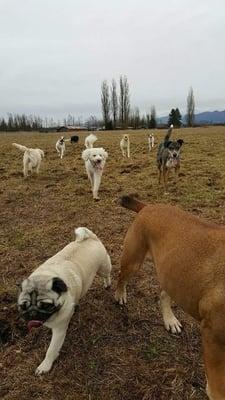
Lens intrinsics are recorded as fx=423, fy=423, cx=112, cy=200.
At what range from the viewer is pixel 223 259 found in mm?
2721

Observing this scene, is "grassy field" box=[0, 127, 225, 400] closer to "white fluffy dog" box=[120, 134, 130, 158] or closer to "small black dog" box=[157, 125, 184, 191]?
"small black dog" box=[157, 125, 184, 191]

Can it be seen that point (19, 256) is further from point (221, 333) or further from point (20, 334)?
point (221, 333)

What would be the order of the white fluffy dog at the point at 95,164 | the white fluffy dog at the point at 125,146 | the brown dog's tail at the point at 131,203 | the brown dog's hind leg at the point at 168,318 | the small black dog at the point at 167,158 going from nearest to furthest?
the brown dog's hind leg at the point at 168,318
the brown dog's tail at the point at 131,203
the white fluffy dog at the point at 95,164
the small black dog at the point at 167,158
the white fluffy dog at the point at 125,146

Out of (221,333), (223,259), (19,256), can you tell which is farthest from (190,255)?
(19,256)

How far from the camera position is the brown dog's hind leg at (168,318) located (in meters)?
3.83

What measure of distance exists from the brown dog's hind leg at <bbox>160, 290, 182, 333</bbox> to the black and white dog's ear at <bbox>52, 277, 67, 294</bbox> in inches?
42.7

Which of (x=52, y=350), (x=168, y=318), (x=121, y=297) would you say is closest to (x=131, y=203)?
(x=121, y=297)

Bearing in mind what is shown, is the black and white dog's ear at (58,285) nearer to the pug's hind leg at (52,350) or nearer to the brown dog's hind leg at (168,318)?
the pug's hind leg at (52,350)

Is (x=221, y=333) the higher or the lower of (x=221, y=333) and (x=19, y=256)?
the higher

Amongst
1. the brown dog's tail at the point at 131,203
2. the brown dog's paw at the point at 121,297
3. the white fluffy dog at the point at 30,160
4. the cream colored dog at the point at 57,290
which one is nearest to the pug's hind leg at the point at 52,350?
the cream colored dog at the point at 57,290

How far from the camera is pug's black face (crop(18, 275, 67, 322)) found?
3.07 metres

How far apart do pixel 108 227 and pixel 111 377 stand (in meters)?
3.76

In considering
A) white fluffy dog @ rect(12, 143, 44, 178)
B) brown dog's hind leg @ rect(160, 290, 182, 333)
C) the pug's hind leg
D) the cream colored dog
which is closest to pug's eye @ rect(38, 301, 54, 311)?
the cream colored dog

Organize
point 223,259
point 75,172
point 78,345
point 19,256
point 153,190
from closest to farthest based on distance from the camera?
point 223,259 < point 78,345 < point 19,256 < point 153,190 < point 75,172
